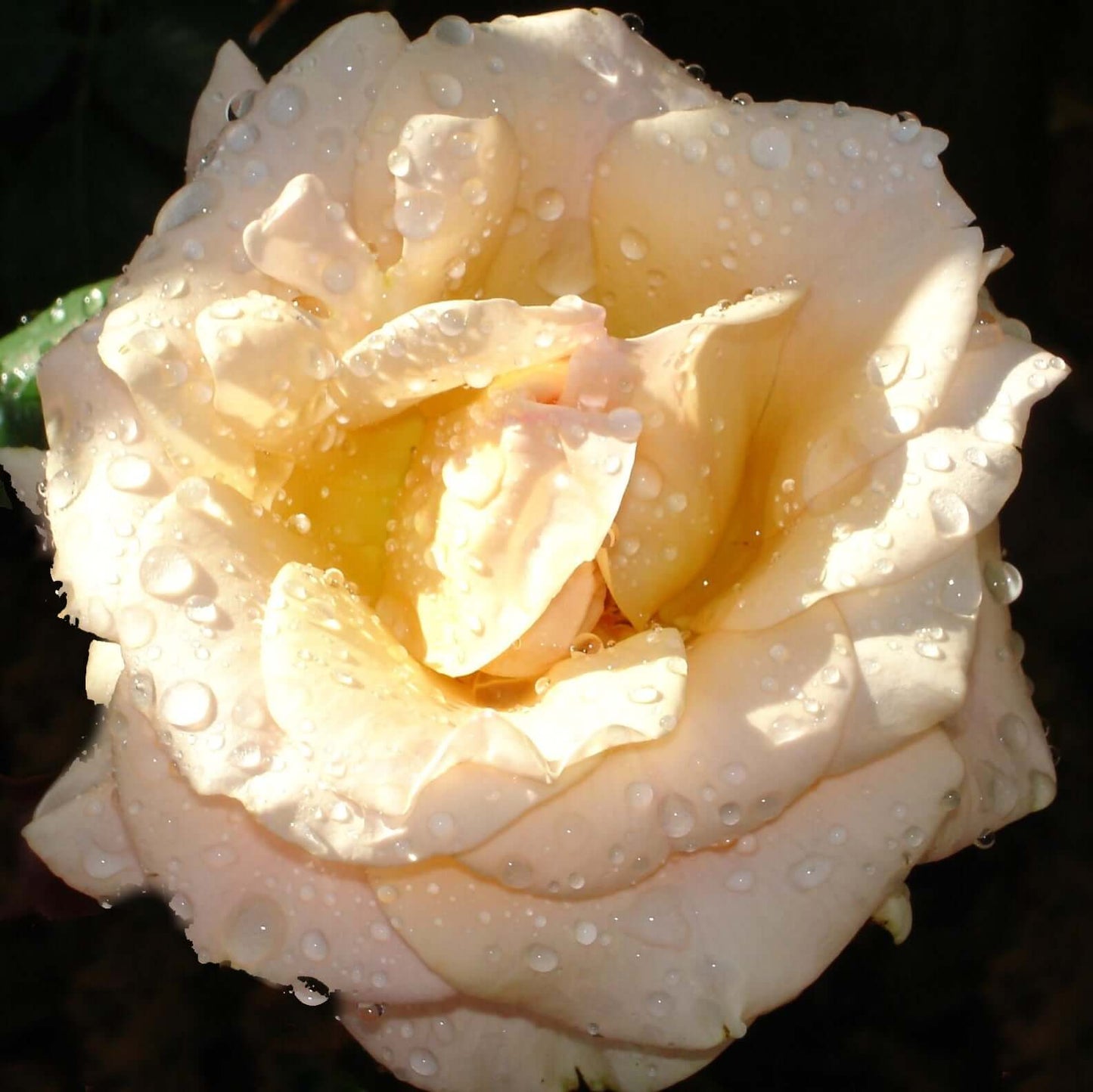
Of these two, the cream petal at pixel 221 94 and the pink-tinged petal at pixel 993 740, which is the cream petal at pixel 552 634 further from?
the cream petal at pixel 221 94

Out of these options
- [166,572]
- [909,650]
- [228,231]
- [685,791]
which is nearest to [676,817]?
[685,791]

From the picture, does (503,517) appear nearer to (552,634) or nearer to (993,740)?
(552,634)

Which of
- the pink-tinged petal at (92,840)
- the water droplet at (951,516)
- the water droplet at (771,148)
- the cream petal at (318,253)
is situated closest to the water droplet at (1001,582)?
the water droplet at (951,516)

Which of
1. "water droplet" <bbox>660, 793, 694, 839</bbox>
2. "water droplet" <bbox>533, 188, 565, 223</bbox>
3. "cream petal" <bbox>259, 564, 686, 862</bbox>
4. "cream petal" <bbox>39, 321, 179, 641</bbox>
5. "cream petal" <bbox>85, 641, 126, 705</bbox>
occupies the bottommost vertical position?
"water droplet" <bbox>660, 793, 694, 839</bbox>

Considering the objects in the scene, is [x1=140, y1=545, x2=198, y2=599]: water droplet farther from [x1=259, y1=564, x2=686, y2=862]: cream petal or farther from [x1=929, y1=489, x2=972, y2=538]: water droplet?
[x1=929, y1=489, x2=972, y2=538]: water droplet

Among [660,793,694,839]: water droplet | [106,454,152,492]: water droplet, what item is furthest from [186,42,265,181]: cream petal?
[660,793,694,839]: water droplet
